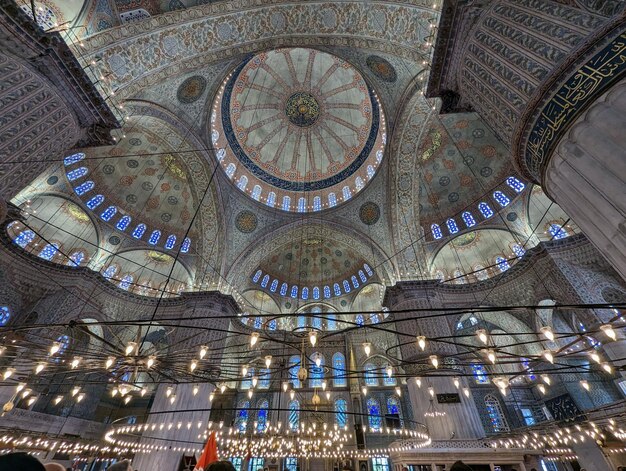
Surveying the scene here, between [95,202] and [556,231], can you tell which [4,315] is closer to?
[95,202]

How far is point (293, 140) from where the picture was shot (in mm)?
19594

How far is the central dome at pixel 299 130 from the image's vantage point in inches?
663

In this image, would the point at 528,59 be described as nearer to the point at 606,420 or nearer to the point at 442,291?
the point at 442,291

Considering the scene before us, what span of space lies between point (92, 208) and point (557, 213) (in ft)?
79.7

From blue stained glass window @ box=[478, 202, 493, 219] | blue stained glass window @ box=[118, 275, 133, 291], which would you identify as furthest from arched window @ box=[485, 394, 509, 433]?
blue stained glass window @ box=[118, 275, 133, 291]

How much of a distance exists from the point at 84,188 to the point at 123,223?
8.28ft

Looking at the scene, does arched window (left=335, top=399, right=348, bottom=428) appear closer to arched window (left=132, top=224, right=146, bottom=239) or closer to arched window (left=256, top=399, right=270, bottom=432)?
arched window (left=256, top=399, right=270, bottom=432)

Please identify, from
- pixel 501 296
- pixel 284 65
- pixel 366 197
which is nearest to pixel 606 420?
pixel 501 296

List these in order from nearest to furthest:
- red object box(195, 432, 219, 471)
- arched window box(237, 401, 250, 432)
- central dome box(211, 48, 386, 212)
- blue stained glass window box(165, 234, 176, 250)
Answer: red object box(195, 432, 219, 471)
blue stained glass window box(165, 234, 176, 250)
central dome box(211, 48, 386, 212)
arched window box(237, 401, 250, 432)

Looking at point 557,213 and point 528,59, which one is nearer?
point 528,59

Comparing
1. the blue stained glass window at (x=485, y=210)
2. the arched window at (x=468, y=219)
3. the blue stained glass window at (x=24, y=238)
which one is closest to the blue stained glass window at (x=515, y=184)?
the blue stained glass window at (x=485, y=210)

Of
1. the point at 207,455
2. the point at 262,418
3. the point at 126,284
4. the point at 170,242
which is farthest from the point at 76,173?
the point at 262,418

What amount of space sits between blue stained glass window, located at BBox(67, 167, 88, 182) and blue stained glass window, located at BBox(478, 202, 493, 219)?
2167cm

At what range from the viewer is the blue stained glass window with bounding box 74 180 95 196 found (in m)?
14.2
